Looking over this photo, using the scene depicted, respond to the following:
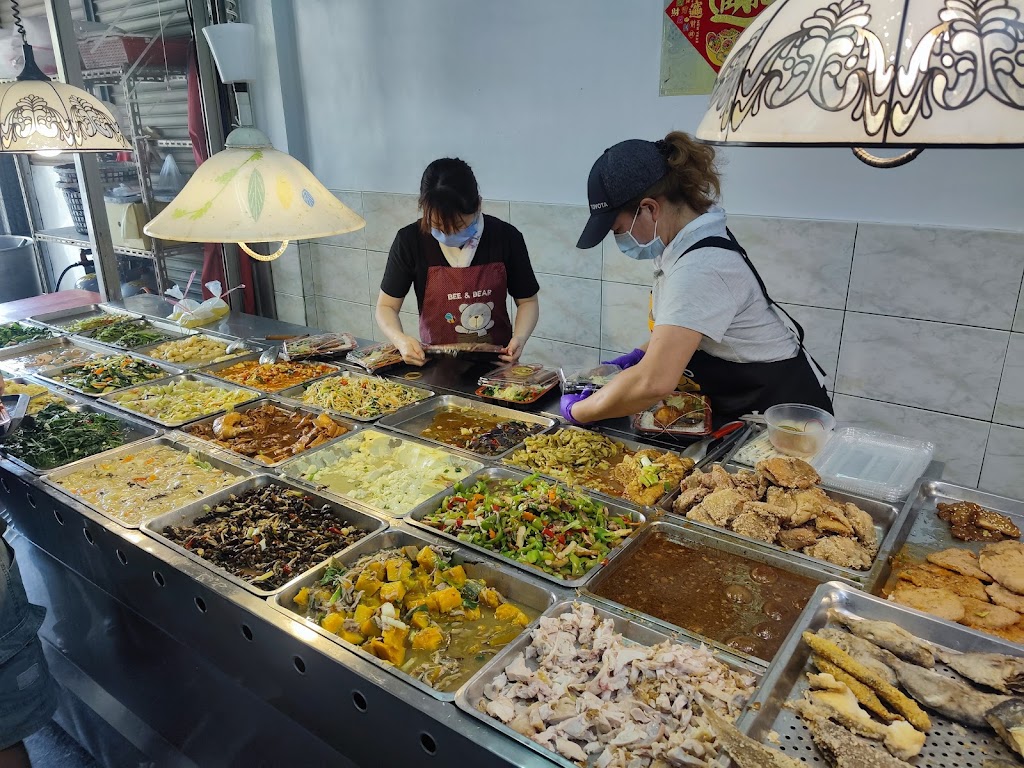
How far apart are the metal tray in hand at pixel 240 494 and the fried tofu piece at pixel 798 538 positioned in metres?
1.19

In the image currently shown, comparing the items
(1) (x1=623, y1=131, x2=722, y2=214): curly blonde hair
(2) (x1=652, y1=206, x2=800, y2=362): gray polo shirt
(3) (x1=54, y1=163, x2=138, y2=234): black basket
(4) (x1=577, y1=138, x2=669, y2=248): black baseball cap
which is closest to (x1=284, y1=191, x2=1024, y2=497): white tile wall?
(2) (x1=652, y1=206, x2=800, y2=362): gray polo shirt

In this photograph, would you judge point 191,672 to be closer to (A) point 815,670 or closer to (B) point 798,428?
(A) point 815,670

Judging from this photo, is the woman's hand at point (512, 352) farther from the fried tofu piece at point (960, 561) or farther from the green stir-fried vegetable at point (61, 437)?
the fried tofu piece at point (960, 561)

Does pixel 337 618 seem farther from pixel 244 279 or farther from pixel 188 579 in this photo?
pixel 244 279

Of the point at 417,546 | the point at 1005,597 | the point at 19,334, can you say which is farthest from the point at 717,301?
the point at 19,334

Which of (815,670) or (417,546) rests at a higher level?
(815,670)

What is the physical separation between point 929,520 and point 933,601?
0.49m

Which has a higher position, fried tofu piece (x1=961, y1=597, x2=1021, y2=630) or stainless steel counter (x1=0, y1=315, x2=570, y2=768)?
fried tofu piece (x1=961, y1=597, x2=1021, y2=630)

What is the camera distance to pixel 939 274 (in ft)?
11.4

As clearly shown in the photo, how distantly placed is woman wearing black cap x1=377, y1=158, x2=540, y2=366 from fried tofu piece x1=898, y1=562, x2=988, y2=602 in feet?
6.97

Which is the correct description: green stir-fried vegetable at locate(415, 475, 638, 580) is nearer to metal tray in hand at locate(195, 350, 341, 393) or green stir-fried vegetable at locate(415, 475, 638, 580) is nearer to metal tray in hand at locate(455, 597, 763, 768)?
metal tray in hand at locate(455, 597, 763, 768)

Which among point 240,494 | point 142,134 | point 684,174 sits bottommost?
point 240,494

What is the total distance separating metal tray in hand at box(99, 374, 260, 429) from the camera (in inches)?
121

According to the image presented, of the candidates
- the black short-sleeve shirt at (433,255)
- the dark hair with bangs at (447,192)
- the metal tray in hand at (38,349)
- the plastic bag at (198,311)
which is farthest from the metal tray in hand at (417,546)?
the plastic bag at (198,311)
